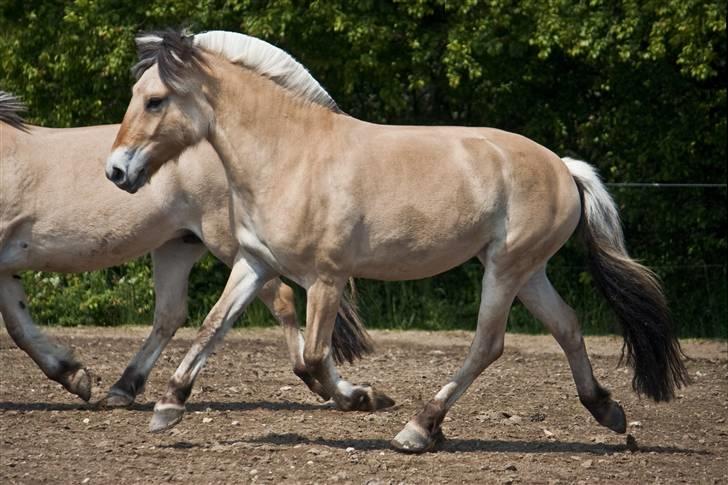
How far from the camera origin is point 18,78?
13047 mm

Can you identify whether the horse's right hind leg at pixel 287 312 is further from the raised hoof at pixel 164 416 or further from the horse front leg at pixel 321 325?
the raised hoof at pixel 164 416

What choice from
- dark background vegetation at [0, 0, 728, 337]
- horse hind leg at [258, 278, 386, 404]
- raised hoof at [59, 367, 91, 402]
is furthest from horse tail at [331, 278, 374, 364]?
dark background vegetation at [0, 0, 728, 337]

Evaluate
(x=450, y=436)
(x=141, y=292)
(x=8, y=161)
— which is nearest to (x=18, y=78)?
(x=141, y=292)

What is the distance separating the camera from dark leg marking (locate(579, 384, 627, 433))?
22.2ft

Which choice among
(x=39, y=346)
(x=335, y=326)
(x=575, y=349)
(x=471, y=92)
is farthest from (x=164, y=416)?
(x=471, y=92)

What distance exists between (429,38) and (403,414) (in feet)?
18.8

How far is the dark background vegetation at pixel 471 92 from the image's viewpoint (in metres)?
12.0

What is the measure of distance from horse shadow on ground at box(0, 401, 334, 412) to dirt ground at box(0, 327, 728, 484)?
0.01 meters

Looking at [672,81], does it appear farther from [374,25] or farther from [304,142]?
[304,142]

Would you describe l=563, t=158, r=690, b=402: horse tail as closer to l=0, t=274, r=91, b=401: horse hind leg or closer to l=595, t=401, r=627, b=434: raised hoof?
l=595, t=401, r=627, b=434: raised hoof

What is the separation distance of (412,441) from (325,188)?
4.10ft

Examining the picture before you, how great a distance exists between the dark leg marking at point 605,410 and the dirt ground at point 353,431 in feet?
0.34

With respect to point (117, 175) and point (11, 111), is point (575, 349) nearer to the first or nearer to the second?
point (117, 175)

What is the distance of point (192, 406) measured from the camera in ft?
25.4
